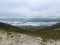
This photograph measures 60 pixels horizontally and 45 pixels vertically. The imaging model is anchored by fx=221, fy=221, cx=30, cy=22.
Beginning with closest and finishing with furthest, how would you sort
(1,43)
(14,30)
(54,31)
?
(1,43) → (14,30) → (54,31)

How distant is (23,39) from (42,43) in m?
1.19

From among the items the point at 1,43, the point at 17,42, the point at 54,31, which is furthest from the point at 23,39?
the point at 54,31

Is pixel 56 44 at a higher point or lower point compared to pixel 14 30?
lower

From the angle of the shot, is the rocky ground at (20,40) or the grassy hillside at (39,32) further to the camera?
the grassy hillside at (39,32)

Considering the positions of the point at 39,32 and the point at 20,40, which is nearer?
the point at 20,40

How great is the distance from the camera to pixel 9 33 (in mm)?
13305

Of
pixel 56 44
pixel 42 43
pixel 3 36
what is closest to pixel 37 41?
pixel 42 43

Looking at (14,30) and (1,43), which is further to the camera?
(14,30)

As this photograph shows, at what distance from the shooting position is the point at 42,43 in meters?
13.5

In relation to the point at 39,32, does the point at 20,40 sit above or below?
below

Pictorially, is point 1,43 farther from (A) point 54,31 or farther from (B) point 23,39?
(A) point 54,31

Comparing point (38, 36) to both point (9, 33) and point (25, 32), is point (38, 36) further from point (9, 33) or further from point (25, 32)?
point (9, 33)

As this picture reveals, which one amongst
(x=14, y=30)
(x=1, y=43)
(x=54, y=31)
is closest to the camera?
(x=1, y=43)

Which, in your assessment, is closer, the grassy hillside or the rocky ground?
the rocky ground
